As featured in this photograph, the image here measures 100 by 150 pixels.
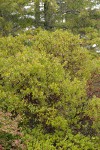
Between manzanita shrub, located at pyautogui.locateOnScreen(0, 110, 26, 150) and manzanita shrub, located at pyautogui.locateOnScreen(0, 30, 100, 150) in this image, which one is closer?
manzanita shrub, located at pyautogui.locateOnScreen(0, 110, 26, 150)

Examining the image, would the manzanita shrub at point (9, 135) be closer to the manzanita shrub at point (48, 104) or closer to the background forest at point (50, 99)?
the background forest at point (50, 99)

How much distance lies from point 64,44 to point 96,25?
8.43 m

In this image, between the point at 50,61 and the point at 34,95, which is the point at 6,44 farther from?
the point at 34,95

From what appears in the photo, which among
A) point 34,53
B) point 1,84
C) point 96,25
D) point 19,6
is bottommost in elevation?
point 96,25

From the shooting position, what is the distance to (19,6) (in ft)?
57.6

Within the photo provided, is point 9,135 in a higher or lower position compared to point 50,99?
higher

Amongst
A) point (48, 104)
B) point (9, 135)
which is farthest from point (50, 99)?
point (9, 135)

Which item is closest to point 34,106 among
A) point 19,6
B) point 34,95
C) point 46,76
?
point 34,95

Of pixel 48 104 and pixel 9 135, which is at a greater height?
pixel 9 135

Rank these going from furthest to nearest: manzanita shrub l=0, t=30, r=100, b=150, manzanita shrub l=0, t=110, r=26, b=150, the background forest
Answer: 1. manzanita shrub l=0, t=30, r=100, b=150
2. the background forest
3. manzanita shrub l=0, t=110, r=26, b=150

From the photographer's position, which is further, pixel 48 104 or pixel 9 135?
pixel 48 104

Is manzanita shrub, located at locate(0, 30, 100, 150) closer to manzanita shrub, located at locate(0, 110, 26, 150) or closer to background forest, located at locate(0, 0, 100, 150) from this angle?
background forest, located at locate(0, 0, 100, 150)

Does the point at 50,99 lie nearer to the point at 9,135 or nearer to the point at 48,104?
the point at 48,104

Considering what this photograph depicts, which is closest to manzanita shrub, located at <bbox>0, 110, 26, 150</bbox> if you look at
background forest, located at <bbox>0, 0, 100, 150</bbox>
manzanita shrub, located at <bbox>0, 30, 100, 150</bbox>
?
background forest, located at <bbox>0, 0, 100, 150</bbox>
